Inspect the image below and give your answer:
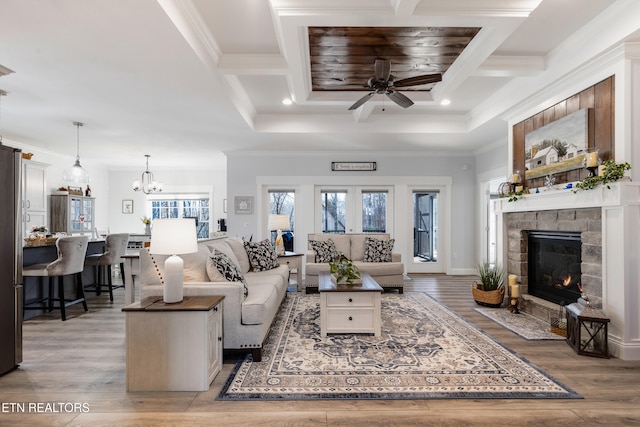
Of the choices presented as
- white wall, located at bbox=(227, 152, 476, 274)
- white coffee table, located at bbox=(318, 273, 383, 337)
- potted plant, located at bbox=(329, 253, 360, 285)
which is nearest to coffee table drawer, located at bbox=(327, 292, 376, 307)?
white coffee table, located at bbox=(318, 273, 383, 337)

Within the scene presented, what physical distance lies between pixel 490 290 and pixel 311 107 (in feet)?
11.8

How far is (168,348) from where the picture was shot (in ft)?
7.70

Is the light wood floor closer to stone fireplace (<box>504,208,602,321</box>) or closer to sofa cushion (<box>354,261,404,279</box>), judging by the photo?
stone fireplace (<box>504,208,602,321</box>)

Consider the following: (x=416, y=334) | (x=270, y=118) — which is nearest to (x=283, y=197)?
(x=270, y=118)

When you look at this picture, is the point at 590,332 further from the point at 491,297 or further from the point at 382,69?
the point at 382,69

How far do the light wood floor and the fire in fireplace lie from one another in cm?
95

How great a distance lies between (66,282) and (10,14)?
3.75m

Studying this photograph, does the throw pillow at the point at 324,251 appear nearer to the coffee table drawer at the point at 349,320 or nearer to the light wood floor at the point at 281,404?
the coffee table drawer at the point at 349,320

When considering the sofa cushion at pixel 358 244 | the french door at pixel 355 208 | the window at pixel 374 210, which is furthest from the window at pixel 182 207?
the sofa cushion at pixel 358 244

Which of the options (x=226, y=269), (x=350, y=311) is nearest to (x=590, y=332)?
(x=350, y=311)

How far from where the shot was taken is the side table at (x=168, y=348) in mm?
2334

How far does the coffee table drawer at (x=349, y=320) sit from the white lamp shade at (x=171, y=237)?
1.56 m

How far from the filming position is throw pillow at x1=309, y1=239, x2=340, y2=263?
18.9 ft

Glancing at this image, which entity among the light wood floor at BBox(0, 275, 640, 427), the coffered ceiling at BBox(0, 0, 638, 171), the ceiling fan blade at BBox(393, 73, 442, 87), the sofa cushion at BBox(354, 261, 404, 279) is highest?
the coffered ceiling at BBox(0, 0, 638, 171)
